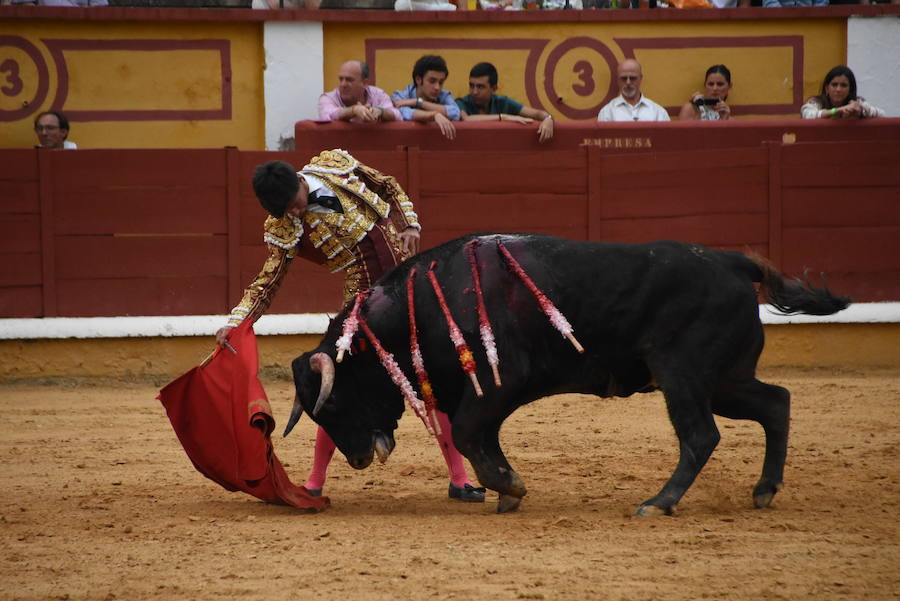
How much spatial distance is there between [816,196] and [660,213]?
38.4 inches

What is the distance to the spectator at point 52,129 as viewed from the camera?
7.22 metres

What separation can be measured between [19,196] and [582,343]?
4.44 m

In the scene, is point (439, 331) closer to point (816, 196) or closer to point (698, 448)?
point (698, 448)

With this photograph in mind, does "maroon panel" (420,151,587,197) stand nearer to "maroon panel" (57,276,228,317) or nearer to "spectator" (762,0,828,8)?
"maroon panel" (57,276,228,317)

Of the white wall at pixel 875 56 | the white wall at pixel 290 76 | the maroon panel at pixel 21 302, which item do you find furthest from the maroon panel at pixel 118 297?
the white wall at pixel 875 56

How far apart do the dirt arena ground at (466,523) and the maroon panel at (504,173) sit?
6.25ft

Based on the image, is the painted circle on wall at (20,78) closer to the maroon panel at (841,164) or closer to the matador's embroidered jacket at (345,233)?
the matador's embroidered jacket at (345,233)

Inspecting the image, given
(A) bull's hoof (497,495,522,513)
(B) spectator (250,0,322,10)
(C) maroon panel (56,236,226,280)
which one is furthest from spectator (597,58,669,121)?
(A) bull's hoof (497,495,522,513)

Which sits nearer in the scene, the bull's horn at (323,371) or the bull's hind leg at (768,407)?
the bull's horn at (323,371)

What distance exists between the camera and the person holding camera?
25.6ft

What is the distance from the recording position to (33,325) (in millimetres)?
6922

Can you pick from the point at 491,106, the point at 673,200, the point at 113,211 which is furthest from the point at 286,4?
the point at 673,200

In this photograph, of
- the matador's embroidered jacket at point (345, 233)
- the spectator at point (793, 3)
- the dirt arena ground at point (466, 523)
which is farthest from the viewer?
the spectator at point (793, 3)

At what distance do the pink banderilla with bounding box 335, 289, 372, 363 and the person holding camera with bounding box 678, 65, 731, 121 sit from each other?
4415mm
